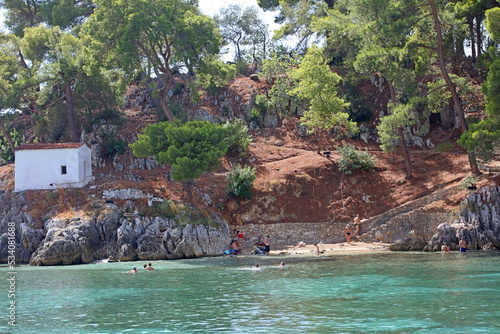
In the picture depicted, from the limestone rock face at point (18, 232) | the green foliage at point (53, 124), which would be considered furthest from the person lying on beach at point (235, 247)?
the green foliage at point (53, 124)

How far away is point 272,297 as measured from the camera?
21.7 meters

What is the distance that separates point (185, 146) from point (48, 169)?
11689 millimetres

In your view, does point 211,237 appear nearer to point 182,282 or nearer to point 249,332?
point 182,282

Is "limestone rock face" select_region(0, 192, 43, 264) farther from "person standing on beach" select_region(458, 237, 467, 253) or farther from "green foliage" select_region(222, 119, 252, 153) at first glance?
"person standing on beach" select_region(458, 237, 467, 253)

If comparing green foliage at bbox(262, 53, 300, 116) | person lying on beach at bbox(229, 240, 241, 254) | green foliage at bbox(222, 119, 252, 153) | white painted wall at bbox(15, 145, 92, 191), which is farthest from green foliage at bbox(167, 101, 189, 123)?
person lying on beach at bbox(229, 240, 241, 254)

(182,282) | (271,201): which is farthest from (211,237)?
Result: (182,282)

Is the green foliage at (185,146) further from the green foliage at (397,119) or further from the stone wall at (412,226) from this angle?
the stone wall at (412,226)

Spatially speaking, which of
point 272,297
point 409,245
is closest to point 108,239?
point 272,297

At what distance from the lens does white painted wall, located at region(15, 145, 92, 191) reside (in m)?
42.1

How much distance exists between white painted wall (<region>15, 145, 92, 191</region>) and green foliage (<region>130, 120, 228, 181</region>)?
549cm

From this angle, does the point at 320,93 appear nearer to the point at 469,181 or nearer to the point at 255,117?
the point at 255,117

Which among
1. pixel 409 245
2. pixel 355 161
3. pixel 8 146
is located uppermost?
pixel 8 146

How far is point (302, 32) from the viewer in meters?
63.9

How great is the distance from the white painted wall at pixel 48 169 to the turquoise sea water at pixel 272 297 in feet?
35.9
